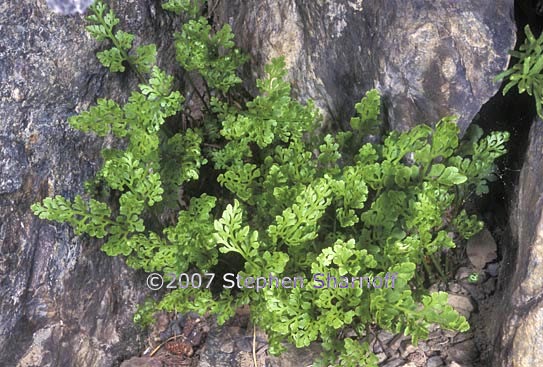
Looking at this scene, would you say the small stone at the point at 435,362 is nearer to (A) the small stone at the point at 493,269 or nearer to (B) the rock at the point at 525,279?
(B) the rock at the point at 525,279

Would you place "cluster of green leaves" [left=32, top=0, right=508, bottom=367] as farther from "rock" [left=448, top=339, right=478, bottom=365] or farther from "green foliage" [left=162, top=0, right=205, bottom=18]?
"rock" [left=448, top=339, right=478, bottom=365]

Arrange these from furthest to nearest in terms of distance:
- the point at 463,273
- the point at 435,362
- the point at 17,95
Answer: the point at 463,273 < the point at 435,362 < the point at 17,95

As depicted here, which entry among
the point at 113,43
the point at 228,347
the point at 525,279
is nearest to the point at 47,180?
the point at 113,43

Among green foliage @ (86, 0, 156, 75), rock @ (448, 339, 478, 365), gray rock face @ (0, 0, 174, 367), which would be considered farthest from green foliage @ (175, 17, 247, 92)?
rock @ (448, 339, 478, 365)

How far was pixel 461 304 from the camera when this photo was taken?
3279 millimetres

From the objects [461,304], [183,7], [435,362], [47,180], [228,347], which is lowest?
[435,362]

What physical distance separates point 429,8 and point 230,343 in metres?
1.91

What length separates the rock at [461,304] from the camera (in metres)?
3.25

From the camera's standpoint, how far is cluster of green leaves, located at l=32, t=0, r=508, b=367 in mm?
2762

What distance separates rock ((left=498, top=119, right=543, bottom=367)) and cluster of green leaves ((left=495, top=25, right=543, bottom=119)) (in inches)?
7.7

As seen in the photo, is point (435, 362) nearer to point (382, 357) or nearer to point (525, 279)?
point (382, 357)

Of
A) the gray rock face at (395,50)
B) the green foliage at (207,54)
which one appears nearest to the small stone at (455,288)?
the gray rock face at (395,50)

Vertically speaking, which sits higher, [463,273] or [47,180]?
[47,180]

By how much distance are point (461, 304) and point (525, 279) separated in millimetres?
582
